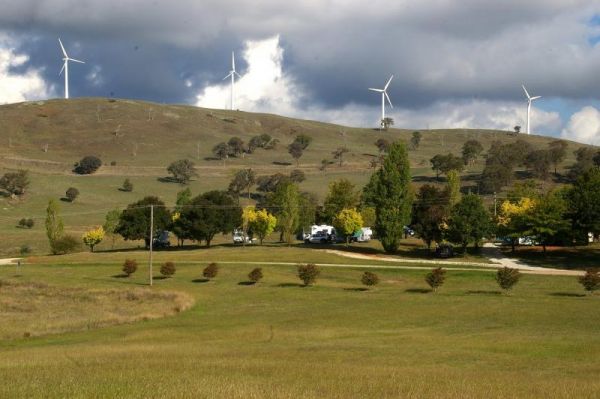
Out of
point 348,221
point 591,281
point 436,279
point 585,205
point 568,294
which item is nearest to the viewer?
point 591,281

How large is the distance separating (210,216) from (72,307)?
50.5 m

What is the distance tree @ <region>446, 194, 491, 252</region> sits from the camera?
9112 centimetres

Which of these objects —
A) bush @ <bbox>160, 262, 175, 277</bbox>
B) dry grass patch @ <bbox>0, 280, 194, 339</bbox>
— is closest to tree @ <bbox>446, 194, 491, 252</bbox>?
bush @ <bbox>160, 262, 175, 277</bbox>

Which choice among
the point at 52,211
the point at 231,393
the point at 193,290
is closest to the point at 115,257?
the point at 52,211

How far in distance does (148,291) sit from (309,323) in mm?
23154

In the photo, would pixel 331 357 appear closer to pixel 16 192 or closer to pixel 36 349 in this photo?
pixel 36 349

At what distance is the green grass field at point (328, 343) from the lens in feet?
58.5

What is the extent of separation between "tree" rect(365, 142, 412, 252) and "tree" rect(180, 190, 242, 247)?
22350 millimetres

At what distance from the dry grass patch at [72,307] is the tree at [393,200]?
40.9 metres

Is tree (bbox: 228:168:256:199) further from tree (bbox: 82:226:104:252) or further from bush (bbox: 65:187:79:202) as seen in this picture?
tree (bbox: 82:226:104:252)

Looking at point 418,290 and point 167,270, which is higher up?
point 167,270

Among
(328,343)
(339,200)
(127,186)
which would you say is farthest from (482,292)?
(127,186)

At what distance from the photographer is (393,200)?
9756 centimetres

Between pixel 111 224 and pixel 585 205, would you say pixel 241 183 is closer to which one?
pixel 111 224
